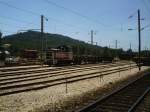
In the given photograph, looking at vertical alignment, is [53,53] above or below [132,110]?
above

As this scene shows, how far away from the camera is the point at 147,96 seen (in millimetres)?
15000

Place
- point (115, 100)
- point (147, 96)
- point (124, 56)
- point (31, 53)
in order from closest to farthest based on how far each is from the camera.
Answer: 1. point (115, 100)
2. point (147, 96)
3. point (31, 53)
4. point (124, 56)

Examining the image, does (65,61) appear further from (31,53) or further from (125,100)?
(125,100)

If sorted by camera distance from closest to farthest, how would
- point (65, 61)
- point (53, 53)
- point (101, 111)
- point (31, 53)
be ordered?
point (101, 111)
point (53, 53)
point (65, 61)
point (31, 53)

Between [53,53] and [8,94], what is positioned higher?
[53,53]

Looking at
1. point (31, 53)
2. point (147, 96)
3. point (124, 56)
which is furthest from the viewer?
point (124, 56)

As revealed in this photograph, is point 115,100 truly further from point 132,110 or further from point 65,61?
point 65,61

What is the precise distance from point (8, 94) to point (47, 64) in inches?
1318

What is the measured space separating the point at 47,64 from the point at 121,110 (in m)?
38.4

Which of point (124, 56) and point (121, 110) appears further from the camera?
point (124, 56)

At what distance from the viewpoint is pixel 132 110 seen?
10.9m

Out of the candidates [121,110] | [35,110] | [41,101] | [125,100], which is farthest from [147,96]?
[35,110]

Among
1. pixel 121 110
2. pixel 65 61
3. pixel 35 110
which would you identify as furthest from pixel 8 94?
pixel 65 61

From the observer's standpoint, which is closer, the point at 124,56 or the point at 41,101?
the point at 41,101
